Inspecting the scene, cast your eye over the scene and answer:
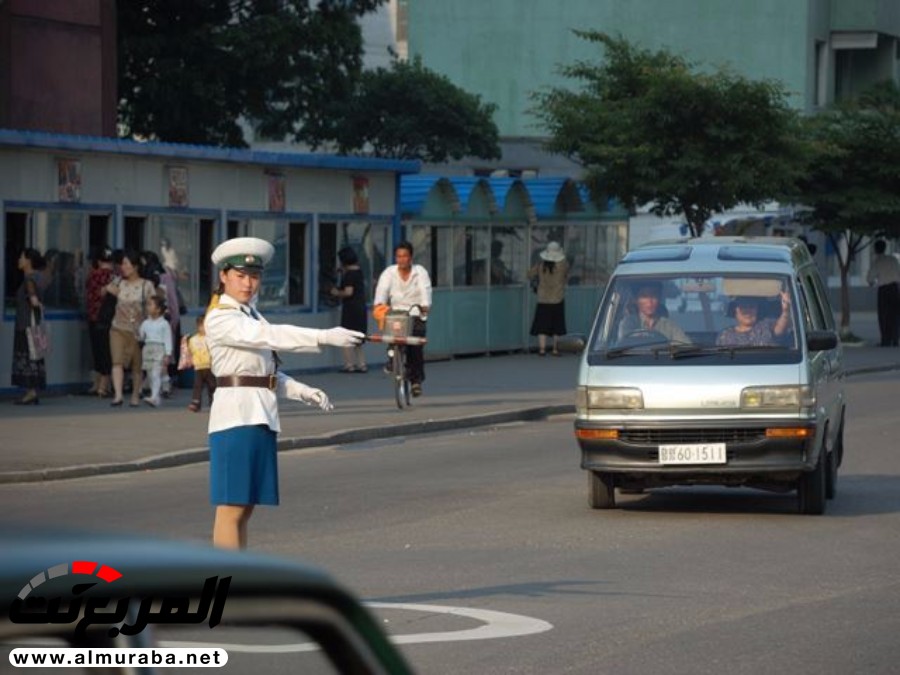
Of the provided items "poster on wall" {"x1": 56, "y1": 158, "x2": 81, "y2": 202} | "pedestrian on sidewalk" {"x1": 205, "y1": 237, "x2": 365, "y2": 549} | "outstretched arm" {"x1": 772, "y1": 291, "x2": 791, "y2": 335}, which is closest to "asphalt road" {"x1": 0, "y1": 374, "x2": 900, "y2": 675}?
"pedestrian on sidewalk" {"x1": 205, "y1": 237, "x2": 365, "y2": 549}

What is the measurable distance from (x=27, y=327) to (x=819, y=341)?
38.7 ft

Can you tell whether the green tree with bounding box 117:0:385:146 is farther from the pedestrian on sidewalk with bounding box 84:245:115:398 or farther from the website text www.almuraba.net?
the website text www.almuraba.net

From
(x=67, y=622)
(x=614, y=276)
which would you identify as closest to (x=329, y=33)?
(x=614, y=276)

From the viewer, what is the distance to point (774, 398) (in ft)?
46.1

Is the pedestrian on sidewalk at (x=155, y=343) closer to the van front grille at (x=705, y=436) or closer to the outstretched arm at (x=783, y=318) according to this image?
the outstretched arm at (x=783, y=318)

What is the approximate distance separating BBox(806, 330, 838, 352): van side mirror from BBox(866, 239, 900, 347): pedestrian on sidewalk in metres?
26.4

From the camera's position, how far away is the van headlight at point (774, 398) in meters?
14.0

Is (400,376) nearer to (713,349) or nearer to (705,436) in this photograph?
(713,349)

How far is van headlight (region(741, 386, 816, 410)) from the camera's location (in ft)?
46.1

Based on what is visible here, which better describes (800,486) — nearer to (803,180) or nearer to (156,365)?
(156,365)

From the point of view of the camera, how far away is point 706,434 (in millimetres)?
14016

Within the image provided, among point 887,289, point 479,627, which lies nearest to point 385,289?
point 479,627

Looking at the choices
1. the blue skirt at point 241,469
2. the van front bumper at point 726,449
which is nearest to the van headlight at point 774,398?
the van front bumper at point 726,449

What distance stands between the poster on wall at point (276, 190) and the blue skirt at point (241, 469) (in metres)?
20.0
